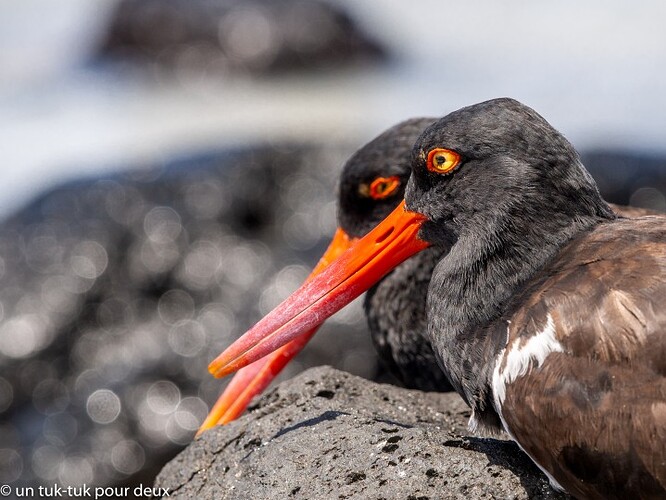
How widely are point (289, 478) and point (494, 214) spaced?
1.27 metres

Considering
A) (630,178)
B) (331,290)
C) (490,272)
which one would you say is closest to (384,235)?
(331,290)

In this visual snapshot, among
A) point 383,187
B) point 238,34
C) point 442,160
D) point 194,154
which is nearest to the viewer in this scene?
point 442,160

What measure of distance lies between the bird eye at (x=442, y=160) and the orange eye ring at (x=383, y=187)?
1506 millimetres

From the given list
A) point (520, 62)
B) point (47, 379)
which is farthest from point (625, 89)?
point (47, 379)

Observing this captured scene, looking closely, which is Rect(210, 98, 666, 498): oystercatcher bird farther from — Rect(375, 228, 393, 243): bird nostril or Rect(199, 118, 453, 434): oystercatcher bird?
Rect(199, 118, 453, 434): oystercatcher bird

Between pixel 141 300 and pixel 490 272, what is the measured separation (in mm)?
4885

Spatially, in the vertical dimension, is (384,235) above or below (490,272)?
above

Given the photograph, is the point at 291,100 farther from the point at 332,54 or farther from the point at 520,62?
the point at 520,62

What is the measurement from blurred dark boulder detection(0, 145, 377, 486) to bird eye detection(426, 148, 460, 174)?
3.87 meters

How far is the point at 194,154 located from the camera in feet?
31.9

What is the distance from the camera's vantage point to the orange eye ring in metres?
5.33

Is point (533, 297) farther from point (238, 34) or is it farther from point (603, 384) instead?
point (238, 34)

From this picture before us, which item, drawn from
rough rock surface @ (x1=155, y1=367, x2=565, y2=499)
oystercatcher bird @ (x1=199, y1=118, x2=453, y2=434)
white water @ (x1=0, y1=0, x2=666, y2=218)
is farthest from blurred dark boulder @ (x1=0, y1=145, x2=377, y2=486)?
white water @ (x1=0, y1=0, x2=666, y2=218)

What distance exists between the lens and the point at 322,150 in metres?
9.62
